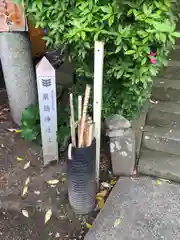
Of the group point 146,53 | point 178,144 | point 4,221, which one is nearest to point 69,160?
point 4,221

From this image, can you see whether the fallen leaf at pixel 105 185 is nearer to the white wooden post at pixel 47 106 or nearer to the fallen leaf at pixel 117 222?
the fallen leaf at pixel 117 222

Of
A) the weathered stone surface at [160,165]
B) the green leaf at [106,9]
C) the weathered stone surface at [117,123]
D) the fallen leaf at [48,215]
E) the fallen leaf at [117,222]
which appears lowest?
the fallen leaf at [48,215]

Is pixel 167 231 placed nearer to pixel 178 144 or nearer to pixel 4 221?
pixel 178 144

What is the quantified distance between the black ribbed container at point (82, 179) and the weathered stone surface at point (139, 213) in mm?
191

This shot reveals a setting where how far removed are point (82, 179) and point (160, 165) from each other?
1.02 m

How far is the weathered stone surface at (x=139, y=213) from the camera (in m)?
2.77

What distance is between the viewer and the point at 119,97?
3291mm

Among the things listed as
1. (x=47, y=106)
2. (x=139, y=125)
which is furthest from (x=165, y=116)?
(x=47, y=106)

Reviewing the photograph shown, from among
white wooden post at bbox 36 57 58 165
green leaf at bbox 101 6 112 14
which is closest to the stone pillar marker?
white wooden post at bbox 36 57 58 165

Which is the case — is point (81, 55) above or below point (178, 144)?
above

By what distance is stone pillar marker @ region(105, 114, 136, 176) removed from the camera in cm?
324

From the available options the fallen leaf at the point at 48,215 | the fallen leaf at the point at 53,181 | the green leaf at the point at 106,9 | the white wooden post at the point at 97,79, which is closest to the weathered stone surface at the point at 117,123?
the white wooden post at the point at 97,79

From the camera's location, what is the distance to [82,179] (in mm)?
2859

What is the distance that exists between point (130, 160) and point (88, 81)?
0.98 m
